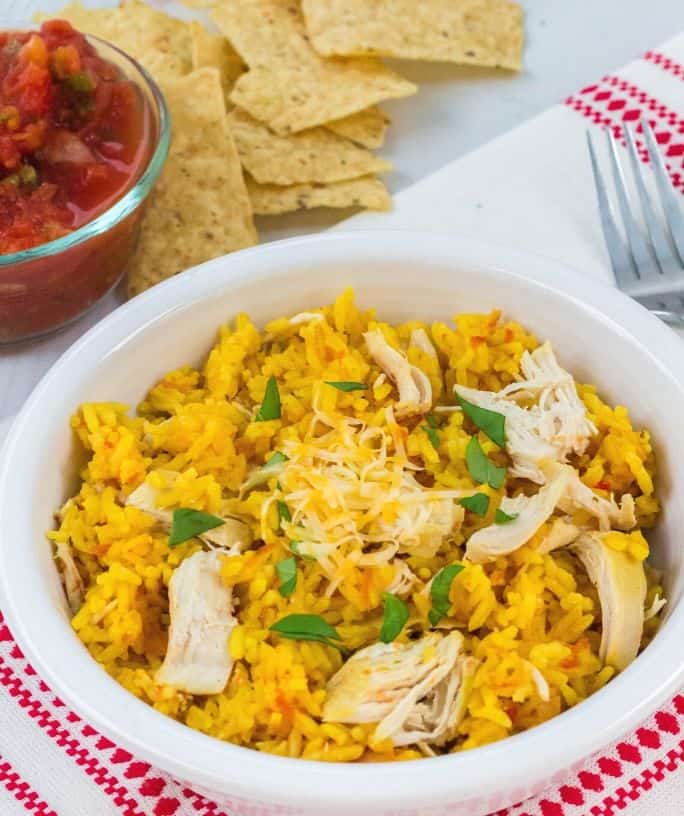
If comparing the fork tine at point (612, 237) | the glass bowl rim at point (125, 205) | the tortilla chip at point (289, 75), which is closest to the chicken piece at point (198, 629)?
the glass bowl rim at point (125, 205)

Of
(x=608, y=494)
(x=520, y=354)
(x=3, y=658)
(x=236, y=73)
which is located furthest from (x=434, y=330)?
(x=236, y=73)

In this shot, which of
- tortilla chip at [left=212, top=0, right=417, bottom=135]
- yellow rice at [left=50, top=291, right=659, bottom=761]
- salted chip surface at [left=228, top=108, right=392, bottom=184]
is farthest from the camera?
tortilla chip at [left=212, top=0, right=417, bottom=135]

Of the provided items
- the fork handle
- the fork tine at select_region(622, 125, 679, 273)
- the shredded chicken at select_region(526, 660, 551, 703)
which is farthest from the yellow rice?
the fork tine at select_region(622, 125, 679, 273)

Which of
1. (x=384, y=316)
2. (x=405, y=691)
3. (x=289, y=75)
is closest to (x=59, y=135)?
(x=289, y=75)

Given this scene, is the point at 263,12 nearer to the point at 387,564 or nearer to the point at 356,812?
the point at 387,564

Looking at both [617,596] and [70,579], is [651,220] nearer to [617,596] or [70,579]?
[617,596]

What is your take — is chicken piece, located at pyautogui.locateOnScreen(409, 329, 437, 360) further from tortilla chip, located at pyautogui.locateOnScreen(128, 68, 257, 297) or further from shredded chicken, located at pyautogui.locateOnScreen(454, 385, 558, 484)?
tortilla chip, located at pyautogui.locateOnScreen(128, 68, 257, 297)
